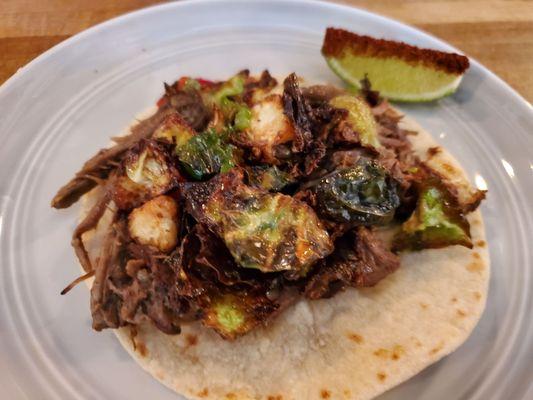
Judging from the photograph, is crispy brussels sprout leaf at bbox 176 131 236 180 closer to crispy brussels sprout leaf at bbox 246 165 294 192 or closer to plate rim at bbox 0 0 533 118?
crispy brussels sprout leaf at bbox 246 165 294 192

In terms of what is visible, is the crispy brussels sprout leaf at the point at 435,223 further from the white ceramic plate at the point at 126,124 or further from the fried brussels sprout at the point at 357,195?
the white ceramic plate at the point at 126,124

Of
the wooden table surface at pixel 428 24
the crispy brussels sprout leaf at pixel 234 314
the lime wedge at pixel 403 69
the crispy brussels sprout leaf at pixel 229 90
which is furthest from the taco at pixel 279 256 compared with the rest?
the wooden table surface at pixel 428 24

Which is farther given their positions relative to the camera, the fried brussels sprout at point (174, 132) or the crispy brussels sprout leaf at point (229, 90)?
the crispy brussels sprout leaf at point (229, 90)

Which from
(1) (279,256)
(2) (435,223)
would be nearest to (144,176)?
(1) (279,256)

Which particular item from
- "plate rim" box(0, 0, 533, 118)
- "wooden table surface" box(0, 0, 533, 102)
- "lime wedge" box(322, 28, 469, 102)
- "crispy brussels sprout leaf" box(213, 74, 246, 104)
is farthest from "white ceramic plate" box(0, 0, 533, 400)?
"crispy brussels sprout leaf" box(213, 74, 246, 104)

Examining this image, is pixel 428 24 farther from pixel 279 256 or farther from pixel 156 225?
pixel 156 225

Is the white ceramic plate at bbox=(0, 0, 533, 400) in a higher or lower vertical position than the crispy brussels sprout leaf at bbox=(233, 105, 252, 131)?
lower

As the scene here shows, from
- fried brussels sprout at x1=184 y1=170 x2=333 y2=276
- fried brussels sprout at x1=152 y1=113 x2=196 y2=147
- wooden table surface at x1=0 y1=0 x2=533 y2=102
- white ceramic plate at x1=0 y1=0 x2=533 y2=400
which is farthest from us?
wooden table surface at x1=0 y1=0 x2=533 y2=102
